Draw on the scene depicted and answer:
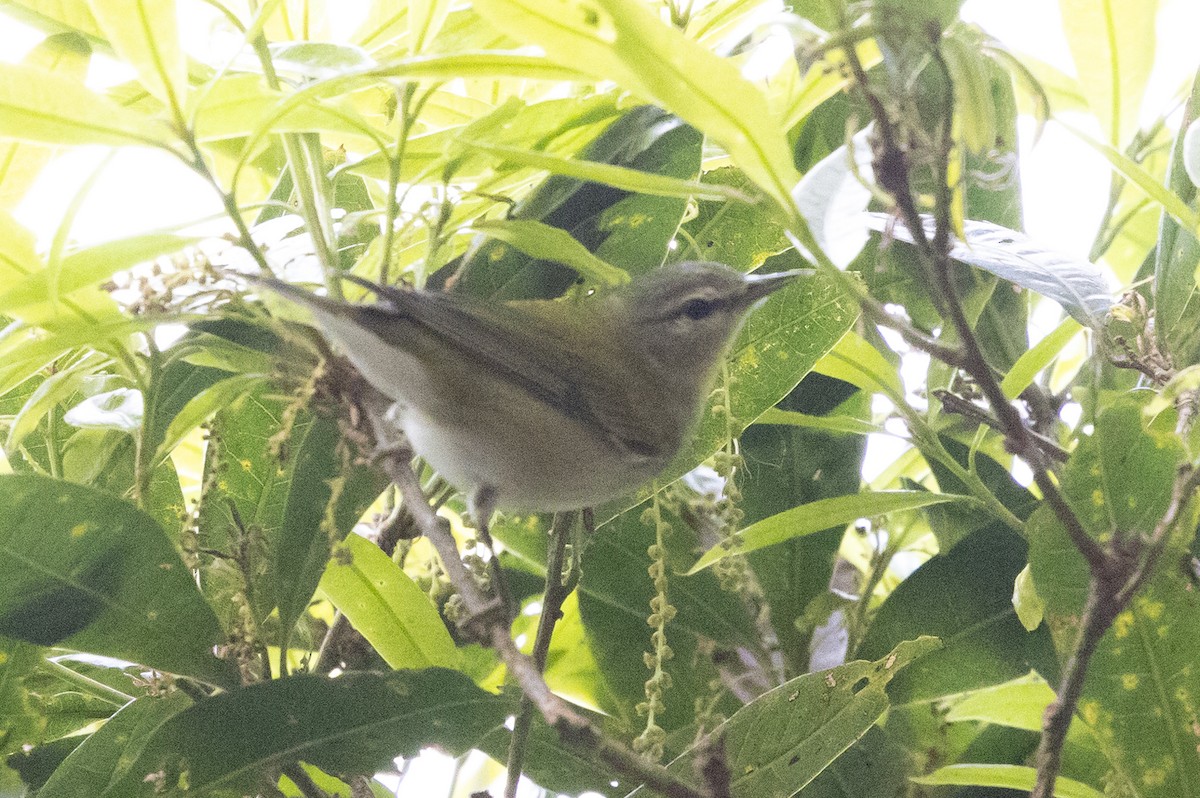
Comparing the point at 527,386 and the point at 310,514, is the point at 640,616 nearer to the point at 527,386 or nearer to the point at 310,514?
the point at 527,386

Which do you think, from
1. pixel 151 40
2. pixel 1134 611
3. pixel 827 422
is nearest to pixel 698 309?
pixel 827 422

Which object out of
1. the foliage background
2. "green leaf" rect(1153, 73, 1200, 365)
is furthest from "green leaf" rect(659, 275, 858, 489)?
"green leaf" rect(1153, 73, 1200, 365)

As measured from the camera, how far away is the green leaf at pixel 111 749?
1061 millimetres

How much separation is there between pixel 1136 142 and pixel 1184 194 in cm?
18

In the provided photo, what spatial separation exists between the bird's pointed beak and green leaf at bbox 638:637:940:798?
0.43 m

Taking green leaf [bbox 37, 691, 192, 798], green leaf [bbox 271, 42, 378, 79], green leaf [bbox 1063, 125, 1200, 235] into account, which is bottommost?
green leaf [bbox 37, 691, 192, 798]

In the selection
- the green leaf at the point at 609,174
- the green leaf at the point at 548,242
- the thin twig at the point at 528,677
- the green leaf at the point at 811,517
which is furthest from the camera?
the green leaf at the point at 811,517

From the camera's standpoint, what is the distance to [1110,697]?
110 cm

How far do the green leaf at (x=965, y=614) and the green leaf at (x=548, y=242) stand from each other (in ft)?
1.79

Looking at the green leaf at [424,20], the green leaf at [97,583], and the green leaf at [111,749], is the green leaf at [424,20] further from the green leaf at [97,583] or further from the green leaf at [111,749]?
the green leaf at [111,749]

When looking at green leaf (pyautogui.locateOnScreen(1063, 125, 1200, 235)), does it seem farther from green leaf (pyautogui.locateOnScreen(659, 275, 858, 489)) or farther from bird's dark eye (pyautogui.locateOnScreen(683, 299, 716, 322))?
bird's dark eye (pyautogui.locateOnScreen(683, 299, 716, 322))

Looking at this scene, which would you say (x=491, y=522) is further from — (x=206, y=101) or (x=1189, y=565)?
(x=1189, y=565)

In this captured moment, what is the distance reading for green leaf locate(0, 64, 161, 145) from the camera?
927 mm

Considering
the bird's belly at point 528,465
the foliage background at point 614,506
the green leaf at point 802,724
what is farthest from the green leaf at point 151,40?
the green leaf at point 802,724
